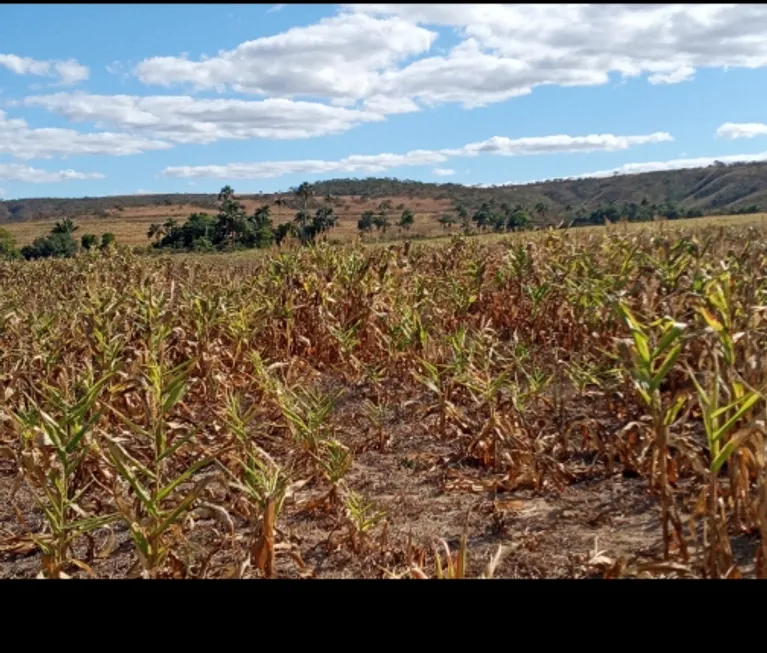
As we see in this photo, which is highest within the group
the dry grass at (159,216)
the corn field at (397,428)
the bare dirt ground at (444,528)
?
the dry grass at (159,216)

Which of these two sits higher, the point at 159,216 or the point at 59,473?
the point at 159,216

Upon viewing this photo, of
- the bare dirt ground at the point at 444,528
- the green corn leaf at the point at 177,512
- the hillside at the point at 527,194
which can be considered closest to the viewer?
the green corn leaf at the point at 177,512

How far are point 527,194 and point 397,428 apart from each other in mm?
79074

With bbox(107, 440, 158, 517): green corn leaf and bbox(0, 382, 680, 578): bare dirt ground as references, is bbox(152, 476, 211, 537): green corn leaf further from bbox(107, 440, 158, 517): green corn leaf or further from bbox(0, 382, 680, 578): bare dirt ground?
bbox(0, 382, 680, 578): bare dirt ground

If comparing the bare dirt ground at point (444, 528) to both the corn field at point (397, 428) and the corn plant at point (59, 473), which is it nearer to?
the corn field at point (397, 428)

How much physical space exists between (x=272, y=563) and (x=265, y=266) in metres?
5.48

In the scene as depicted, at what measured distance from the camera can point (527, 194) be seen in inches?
3187

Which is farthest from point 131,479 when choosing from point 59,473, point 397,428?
point 397,428

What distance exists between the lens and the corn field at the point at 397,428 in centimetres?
253

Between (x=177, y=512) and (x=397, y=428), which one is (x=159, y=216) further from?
(x=177, y=512)

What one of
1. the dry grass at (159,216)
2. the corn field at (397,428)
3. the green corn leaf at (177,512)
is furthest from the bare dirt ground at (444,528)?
the dry grass at (159,216)

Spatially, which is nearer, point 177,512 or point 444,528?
point 177,512

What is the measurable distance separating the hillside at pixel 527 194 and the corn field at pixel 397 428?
61399mm

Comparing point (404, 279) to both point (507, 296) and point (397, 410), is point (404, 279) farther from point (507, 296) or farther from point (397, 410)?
point (397, 410)
